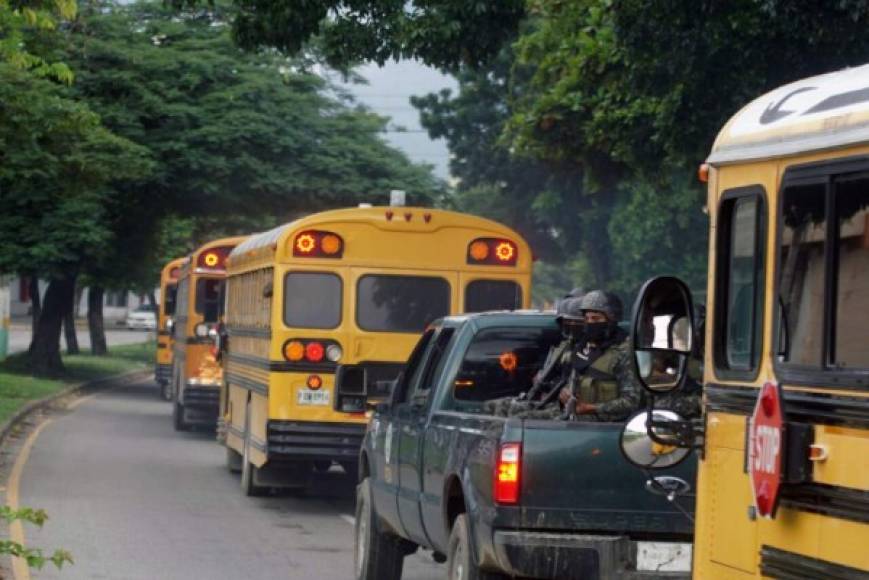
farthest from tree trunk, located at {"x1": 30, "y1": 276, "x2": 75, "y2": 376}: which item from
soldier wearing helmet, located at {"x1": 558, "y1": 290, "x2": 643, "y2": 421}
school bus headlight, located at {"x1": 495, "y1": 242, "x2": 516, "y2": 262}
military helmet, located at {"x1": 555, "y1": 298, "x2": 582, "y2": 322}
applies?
soldier wearing helmet, located at {"x1": 558, "y1": 290, "x2": 643, "y2": 421}

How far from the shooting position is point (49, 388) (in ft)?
116

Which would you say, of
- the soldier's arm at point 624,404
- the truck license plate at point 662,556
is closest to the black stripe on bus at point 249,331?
the soldier's arm at point 624,404

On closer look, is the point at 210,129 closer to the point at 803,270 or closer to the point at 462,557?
the point at 462,557

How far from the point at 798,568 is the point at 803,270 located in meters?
0.98

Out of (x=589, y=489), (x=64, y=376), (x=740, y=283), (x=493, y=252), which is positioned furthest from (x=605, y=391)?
(x=64, y=376)

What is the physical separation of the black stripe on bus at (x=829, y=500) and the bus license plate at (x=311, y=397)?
35.7 feet

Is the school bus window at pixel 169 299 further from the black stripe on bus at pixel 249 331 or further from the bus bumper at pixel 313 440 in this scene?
the bus bumper at pixel 313 440

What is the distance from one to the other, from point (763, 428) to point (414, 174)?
34542 mm

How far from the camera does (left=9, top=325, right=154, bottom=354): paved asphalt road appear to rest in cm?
6519

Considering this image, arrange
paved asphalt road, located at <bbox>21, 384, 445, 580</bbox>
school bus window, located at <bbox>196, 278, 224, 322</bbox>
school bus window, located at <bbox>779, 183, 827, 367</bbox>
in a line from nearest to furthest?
school bus window, located at <bbox>779, 183, 827, 367</bbox>, paved asphalt road, located at <bbox>21, 384, 445, 580</bbox>, school bus window, located at <bbox>196, 278, 224, 322</bbox>

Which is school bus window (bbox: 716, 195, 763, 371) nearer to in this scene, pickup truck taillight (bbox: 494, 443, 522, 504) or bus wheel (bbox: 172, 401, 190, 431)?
pickup truck taillight (bbox: 494, 443, 522, 504)

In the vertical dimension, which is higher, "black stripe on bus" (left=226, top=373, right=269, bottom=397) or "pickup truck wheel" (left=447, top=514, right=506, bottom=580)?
"black stripe on bus" (left=226, top=373, right=269, bottom=397)

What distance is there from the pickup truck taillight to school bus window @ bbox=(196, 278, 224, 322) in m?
20.0

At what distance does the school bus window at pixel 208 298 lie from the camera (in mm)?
28422
